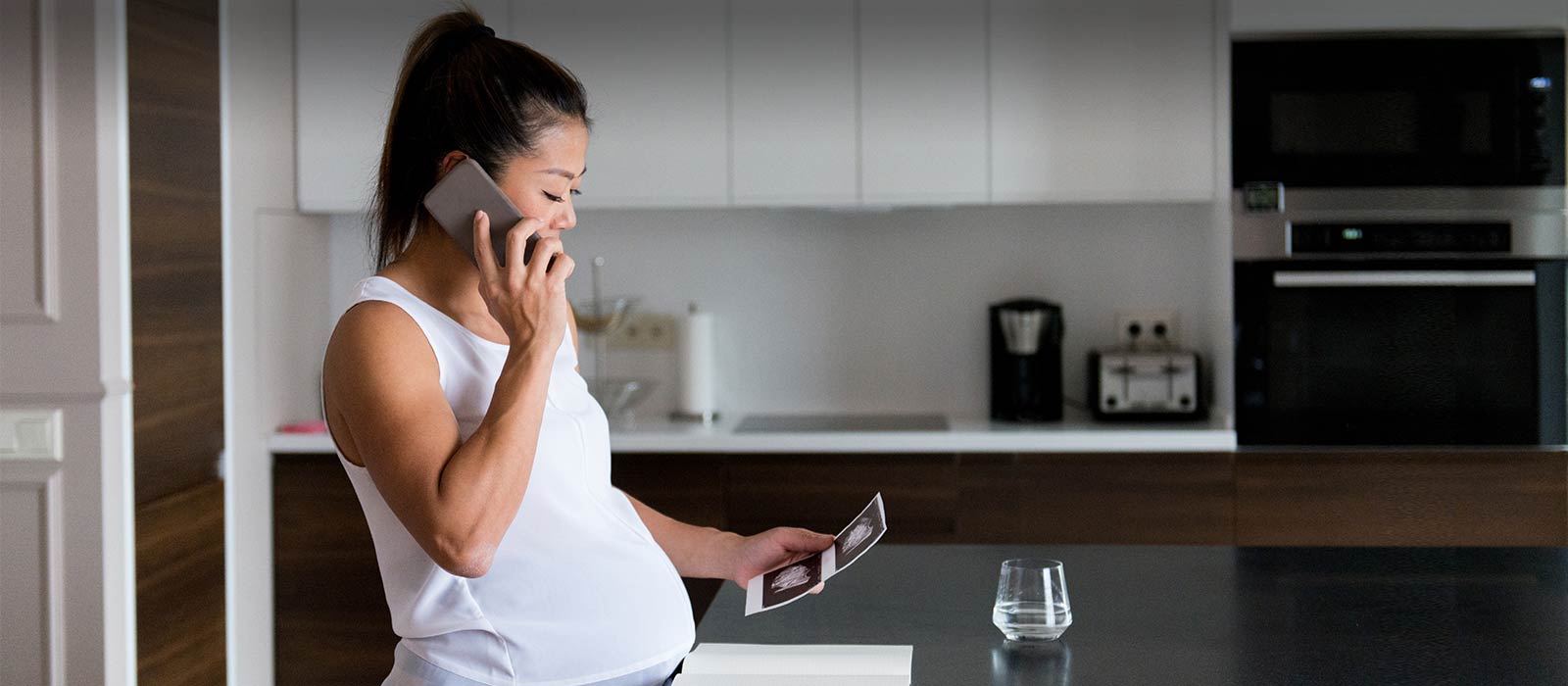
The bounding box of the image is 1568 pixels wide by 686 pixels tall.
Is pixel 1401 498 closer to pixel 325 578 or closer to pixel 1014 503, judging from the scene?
pixel 1014 503

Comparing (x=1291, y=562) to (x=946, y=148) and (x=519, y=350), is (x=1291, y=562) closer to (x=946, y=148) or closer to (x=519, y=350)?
(x=519, y=350)

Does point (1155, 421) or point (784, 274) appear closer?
point (1155, 421)

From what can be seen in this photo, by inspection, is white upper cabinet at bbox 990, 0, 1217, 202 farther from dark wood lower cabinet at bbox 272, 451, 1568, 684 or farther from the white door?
the white door

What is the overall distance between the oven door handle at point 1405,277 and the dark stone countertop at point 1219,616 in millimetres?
1358

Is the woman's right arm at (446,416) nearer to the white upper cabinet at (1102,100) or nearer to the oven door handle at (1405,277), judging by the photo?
the white upper cabinet at (1102,100)

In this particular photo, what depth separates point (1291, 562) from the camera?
5.53ft

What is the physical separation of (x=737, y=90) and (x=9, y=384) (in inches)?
63.3

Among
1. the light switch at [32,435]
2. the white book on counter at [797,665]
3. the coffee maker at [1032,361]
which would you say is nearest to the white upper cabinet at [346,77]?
the light switch at [32,435]

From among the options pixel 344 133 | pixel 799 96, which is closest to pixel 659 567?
pixel 799 96

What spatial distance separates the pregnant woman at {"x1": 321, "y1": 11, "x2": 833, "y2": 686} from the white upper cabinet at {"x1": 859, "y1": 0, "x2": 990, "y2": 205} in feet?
6.19

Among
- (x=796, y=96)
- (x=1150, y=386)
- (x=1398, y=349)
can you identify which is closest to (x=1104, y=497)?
(x=1150, y=386)

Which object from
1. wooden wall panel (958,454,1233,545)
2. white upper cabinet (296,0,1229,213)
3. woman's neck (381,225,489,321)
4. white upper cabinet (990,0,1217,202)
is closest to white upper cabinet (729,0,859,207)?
white upper cabinet (296,0,1229,213)

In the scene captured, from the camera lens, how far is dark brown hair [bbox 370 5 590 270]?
1290mm

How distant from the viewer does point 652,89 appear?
3211 millimetres
